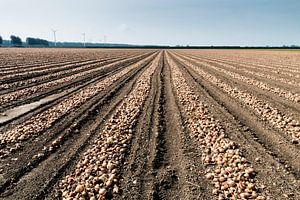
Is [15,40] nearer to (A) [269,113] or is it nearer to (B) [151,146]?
(A) [269,113]

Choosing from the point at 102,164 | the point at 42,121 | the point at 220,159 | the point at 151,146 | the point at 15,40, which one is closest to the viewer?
the point at 102,164

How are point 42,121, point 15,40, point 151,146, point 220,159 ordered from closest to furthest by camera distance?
point 220,159
point 151,146
point 42,121
point 15,40

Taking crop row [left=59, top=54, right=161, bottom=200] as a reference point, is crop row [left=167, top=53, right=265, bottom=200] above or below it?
above

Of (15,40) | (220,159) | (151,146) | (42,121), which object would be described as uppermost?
(220,159)

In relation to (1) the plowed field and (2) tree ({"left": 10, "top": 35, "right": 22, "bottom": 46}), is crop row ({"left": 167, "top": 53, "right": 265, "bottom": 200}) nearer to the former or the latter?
(1) the plowed field

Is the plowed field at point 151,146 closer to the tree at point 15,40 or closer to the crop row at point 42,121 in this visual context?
the crop row at point 42,121

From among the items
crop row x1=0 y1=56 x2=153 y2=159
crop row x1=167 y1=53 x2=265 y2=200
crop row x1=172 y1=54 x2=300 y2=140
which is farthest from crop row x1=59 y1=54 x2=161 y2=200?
crop row x1=172 y1=54 x2=300 y2=140

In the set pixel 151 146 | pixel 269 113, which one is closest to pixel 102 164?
pixel 151 146

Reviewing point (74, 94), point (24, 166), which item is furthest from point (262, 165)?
point (74, 94)

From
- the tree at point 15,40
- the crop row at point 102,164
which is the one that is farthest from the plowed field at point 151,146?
the tree at point 15,40

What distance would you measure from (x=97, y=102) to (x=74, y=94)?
2.53 meters

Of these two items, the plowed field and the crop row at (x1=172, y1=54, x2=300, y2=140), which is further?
the crop row at (x1=172, y1=54, x2=300, y2=140)

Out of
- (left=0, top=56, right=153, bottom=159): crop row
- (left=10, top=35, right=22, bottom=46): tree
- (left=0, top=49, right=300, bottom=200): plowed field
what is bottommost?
(left=10, top=35, right=22, bottom=46): tree

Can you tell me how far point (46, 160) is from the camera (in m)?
6.25
